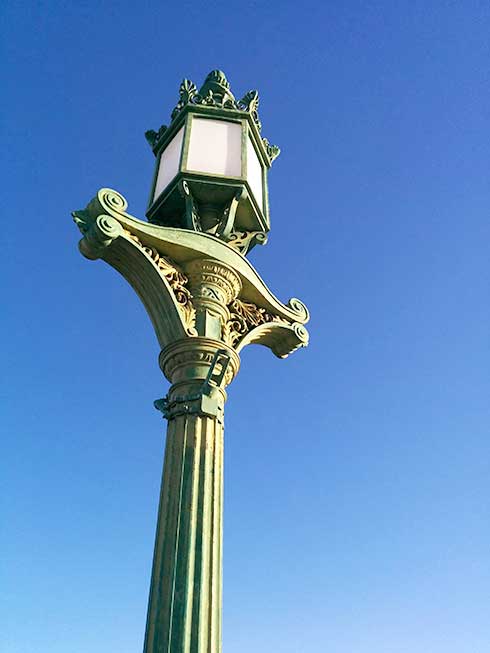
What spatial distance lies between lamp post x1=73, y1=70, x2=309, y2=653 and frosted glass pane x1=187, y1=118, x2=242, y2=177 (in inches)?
0.5

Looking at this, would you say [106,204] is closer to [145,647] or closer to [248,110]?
[248,110]

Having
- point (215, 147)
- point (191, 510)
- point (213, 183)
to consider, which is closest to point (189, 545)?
point (191, 510)

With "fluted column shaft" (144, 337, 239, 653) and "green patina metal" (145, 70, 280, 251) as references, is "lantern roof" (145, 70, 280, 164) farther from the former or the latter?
"fluted column shaft" (144, 337, 239, 653)

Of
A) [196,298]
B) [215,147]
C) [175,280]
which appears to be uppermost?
[215,147]

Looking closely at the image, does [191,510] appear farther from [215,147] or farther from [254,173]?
[254,173]

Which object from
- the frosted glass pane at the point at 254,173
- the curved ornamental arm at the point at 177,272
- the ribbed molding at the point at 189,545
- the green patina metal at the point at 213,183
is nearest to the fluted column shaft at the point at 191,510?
the ribbed molding at the point at 189,545

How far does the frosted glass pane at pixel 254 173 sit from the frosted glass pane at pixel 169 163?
834 mm

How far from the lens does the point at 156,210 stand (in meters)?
7.69

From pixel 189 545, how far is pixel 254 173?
4.77 m

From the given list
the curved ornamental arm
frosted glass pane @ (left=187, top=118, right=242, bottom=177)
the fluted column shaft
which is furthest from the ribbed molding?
frosted glass pane @ (left=187, top=118, right=242, bottom=177)

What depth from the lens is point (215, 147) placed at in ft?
25.0

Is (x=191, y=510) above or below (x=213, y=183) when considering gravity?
below

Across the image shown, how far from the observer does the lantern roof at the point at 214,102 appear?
8047mm

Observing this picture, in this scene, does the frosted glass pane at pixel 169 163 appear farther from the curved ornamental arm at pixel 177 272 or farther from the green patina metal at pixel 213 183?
the curved ornamental arm at pixel 177 272
